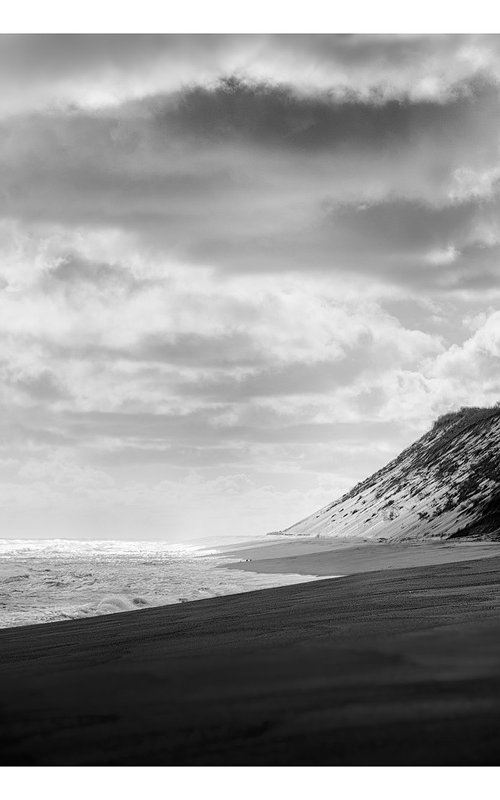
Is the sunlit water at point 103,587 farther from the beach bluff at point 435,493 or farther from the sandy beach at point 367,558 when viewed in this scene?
the beach bluff at point 435,493

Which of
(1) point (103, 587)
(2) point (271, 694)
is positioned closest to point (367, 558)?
(1) point (103, 587)

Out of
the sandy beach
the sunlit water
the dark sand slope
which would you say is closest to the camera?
the dark sand slope

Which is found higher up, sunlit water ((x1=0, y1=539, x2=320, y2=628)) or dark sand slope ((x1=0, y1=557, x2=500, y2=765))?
dark sand slope ((x1=0, y1=557, x2=500, y2=765))

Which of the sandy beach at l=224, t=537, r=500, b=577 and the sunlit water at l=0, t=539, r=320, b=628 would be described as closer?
the sunlit water at l=0, t=539, r=320, b=628

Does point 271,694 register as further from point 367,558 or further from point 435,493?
point 435,493

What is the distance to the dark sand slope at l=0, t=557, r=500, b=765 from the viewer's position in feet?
8.43

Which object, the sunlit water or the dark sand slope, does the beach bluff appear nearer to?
the sunlit water

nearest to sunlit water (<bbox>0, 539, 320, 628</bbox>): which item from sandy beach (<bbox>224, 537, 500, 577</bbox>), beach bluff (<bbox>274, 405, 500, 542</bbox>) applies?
sandy beach (<bbox>224, 537, 500, 577</bbox>)

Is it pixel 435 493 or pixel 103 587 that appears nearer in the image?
pixel 103 587

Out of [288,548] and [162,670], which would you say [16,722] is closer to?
[162,670]

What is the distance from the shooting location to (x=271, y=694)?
333 cm

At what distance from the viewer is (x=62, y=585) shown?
1448 centimetres

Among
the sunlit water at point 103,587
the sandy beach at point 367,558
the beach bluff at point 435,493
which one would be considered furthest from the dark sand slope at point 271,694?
the beach bluff at point 435,493

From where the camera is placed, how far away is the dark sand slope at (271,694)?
2570mm
